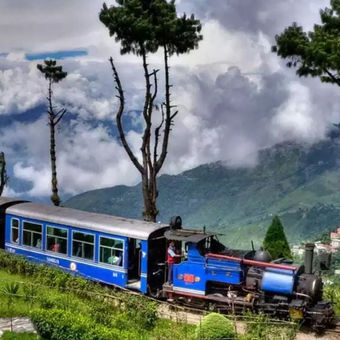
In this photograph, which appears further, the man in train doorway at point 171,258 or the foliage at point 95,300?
the man in train doorway at point 171,258

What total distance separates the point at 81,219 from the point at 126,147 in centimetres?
598

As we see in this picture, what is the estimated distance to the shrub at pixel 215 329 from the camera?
45.0 feet

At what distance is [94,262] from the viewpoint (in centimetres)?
1997

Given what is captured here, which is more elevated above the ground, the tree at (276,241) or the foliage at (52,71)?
the foliage at (52,71)

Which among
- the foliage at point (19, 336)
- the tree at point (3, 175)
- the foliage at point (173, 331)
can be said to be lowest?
the foliage at point (173, 331)

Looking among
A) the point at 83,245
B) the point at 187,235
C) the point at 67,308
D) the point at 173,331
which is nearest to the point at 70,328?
the point at 67,308

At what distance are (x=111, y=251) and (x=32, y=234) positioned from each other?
14.9 ft

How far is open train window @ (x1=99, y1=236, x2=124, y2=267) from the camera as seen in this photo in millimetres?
19297

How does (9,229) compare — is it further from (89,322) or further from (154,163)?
(89,322)

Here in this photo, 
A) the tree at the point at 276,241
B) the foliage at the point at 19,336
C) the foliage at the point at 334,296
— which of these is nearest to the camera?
the foliage at the point at 19,336

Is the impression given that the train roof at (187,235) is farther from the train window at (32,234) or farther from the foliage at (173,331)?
the train window at (32,234)

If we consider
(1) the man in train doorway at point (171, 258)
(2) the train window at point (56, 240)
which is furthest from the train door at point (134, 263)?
(2) the train window at point (56, 240)

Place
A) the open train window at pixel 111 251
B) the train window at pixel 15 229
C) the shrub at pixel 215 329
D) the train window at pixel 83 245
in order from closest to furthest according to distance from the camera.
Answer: the shrub at pixel 215 329 → the open train window at pixel 111 251 → the train window at pixel 83 245 → the train window at pixel 15 229

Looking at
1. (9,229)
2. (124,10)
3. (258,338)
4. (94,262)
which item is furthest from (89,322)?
(124,10)
